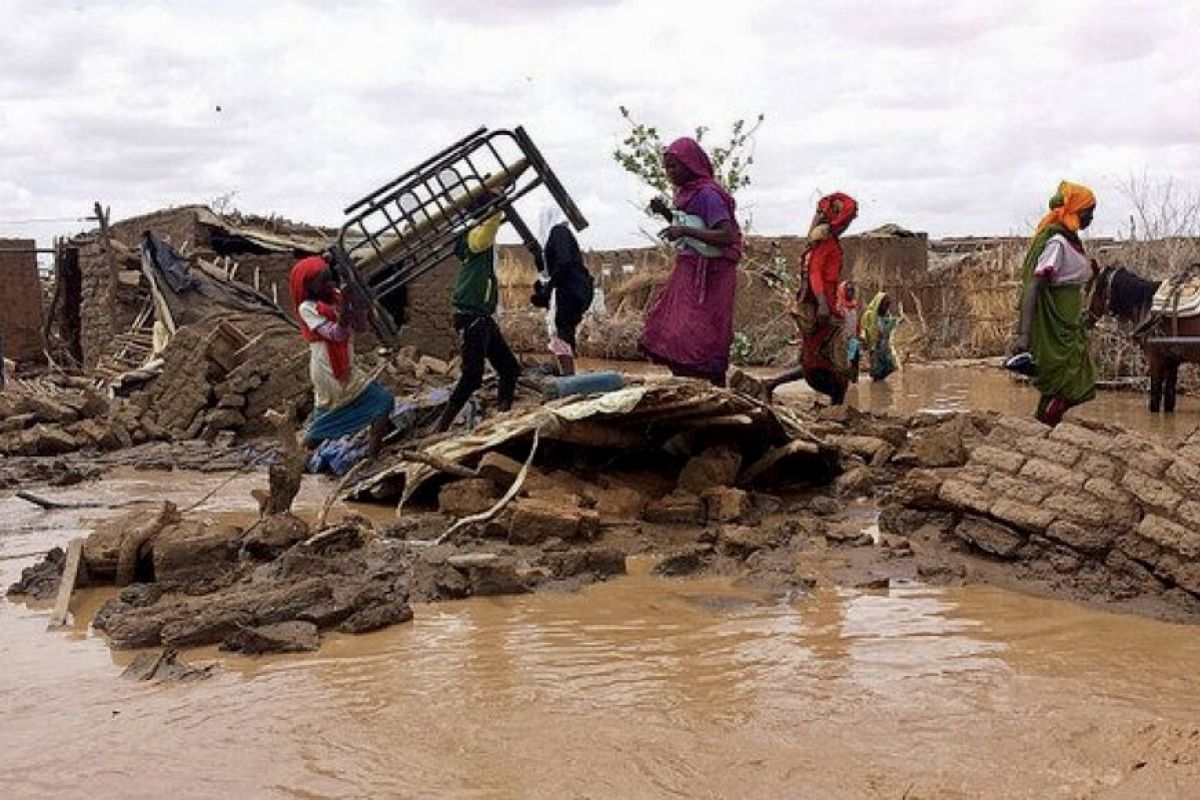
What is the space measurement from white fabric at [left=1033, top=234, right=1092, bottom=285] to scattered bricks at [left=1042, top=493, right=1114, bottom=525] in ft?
7.67

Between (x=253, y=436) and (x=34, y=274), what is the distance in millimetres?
8785

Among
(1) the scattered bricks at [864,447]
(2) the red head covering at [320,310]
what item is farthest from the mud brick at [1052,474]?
(2) the red head covering at [320,310]

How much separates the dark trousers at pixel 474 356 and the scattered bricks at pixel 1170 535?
175 inches

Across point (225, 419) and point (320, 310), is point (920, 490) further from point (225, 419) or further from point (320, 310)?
point (225, 419)

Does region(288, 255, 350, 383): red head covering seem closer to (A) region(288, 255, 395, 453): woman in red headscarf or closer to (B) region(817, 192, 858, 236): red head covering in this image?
(A) region(288, 255, 395, 453): woman in red headscarf

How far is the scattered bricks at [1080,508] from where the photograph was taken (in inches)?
173

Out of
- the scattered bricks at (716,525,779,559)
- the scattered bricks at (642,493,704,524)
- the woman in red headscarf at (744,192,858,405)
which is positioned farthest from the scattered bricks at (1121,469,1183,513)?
the woman in red headscarf at (744,192,858,405)

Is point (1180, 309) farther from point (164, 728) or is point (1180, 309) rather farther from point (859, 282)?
point (164, 728)

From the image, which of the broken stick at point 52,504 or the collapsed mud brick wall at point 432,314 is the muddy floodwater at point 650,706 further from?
the collapsed mud brick wall at point 432,314

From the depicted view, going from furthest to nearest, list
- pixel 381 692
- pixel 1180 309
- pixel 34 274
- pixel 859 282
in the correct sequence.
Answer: pixel 859 282, pixel 34 274, pixel 1180 309, pixel 381 692

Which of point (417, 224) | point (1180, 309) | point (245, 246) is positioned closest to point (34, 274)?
point (245, 246)

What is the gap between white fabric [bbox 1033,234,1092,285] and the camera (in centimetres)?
649

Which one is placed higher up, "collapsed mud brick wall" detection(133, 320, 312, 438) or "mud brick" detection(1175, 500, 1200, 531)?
"collapsed mud brick wall" detection(133, 320, 312, 438)

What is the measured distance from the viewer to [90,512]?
21.8ft
